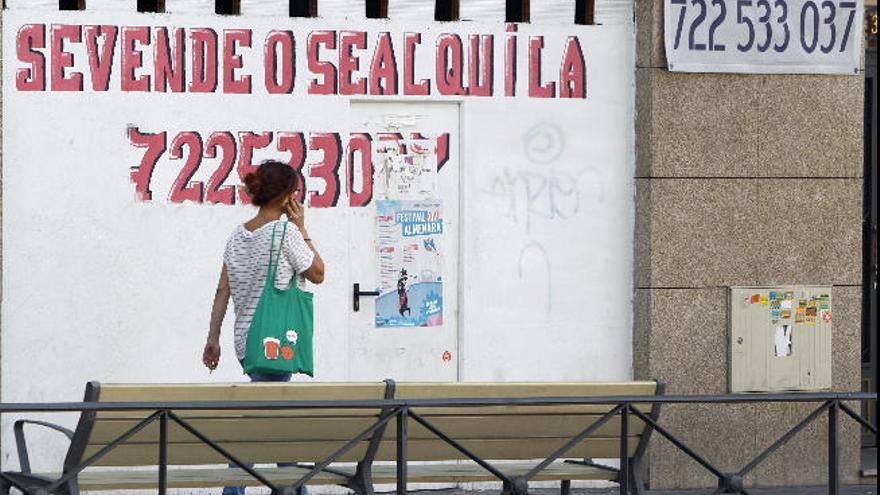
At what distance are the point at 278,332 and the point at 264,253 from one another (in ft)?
1.26

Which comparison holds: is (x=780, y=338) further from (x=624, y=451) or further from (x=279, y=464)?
(x=279, y=464)

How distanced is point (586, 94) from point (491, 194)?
82 centimetres

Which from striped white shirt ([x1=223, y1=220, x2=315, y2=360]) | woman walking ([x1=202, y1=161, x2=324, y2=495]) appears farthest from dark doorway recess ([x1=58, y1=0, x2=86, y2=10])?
striped white shirt ([x1=223, y1=220, x2=315, y2=360])

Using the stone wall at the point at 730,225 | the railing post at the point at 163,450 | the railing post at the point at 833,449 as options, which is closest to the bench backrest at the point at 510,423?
the railing post at the point at 833,449

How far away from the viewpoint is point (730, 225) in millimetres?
11398

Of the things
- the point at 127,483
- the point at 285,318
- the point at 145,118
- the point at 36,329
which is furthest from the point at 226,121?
the point at 127,483

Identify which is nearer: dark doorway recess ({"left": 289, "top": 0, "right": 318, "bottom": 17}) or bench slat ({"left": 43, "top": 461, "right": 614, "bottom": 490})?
bench slat ({"left": 43, "top": 461, "right": 614, "bottom": 490})

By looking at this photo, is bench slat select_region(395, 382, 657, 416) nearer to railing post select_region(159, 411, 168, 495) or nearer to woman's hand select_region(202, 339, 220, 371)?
railing post select_region(159, 411, 168, 495)

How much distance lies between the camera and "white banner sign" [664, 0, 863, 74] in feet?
37.0

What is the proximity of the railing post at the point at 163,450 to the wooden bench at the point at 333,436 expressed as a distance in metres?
0.02

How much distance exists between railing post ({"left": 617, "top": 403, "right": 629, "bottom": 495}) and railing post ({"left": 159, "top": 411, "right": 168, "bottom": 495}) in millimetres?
1912

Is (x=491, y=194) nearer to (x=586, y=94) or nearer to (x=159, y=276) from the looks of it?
(x=586, y=94)

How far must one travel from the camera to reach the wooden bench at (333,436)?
7715 mm

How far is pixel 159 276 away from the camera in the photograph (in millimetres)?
10812
